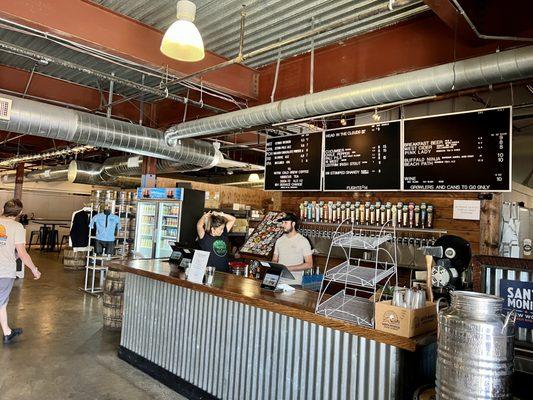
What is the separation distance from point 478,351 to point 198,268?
240 cm

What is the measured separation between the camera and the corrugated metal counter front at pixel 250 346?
224cm

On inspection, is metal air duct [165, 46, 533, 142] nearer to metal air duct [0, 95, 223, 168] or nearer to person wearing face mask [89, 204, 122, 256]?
metal air duct [0, 95, 223, 168]

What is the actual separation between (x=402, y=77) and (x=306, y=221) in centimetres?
284

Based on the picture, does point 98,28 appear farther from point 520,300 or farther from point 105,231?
point 105,231

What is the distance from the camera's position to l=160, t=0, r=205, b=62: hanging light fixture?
2.88 metres

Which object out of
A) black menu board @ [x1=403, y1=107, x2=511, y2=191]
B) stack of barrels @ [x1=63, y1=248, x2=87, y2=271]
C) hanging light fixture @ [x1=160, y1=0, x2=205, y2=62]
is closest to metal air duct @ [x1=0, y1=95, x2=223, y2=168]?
hanging light fixture @ [x1=160, y1=0, x2=205, y2=62]

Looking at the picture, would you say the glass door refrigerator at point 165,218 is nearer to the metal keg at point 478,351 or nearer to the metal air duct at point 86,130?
the metal air duct at point 86,130

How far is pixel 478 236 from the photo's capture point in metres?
4.55

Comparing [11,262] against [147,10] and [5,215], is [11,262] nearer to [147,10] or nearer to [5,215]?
[5,215]

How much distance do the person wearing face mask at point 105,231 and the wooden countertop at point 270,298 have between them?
4287 millimetres

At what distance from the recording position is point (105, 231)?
8.28 m

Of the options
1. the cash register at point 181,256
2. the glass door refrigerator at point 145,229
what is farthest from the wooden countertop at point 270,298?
the glass door refrigerator at point 145,229

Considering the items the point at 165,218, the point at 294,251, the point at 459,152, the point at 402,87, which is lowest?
the point at 294,251

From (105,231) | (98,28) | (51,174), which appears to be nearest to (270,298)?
(98,28)
